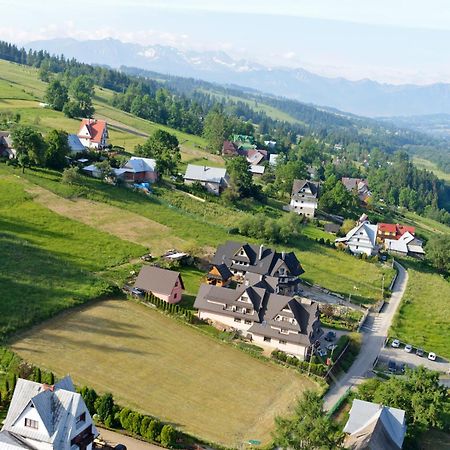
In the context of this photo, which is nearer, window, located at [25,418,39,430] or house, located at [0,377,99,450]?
house, located at [0,377,99,450]

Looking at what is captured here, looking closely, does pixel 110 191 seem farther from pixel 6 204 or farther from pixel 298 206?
pixel 298 206

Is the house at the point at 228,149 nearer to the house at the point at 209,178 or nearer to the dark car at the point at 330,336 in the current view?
the house at the point at 209,178

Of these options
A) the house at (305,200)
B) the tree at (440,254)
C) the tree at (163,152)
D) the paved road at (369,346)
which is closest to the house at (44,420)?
the paved road at (369,346)

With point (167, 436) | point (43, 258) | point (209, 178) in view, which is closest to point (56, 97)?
point (209, 178)

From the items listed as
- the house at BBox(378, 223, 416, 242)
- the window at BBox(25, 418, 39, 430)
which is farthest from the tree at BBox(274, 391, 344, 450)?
the house at BBox(378, 223, 416, 242)

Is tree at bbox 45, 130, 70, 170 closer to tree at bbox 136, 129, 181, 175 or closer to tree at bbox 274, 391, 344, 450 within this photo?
tree at bbox 136, 129, 181, 175

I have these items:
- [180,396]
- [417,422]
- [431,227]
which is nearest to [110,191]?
[180,396]

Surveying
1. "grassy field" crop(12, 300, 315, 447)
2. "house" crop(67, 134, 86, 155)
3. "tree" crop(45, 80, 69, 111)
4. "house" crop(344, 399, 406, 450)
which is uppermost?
"tree" crop(45, 80, 69, 111)
